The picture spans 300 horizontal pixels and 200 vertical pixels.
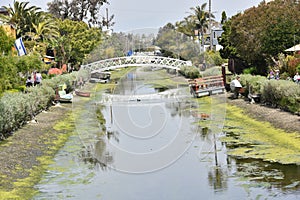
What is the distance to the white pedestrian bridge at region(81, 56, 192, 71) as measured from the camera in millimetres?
56438

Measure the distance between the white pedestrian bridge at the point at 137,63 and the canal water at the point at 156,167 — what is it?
81.5 ft

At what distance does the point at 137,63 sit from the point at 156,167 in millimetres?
43545

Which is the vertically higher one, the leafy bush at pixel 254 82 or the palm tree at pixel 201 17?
the palm tree at pixel 201 17

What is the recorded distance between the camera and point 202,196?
47.0 ft

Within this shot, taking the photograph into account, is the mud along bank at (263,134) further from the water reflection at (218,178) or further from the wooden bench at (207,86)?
the wooden bench at (207,86)

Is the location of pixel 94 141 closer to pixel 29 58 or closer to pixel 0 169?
pixel 0 169

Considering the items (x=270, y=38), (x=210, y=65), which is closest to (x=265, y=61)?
(x=270, y=38)

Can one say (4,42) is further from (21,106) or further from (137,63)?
(137,63)

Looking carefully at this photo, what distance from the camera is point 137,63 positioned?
61594mm

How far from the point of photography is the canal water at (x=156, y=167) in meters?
14.9

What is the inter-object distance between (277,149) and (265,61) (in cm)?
2990

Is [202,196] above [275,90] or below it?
below

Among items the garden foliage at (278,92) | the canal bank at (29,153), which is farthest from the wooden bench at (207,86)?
the canal bank at (29,153)

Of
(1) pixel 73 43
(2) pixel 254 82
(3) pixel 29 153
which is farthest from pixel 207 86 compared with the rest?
(1) pixel 73 43
